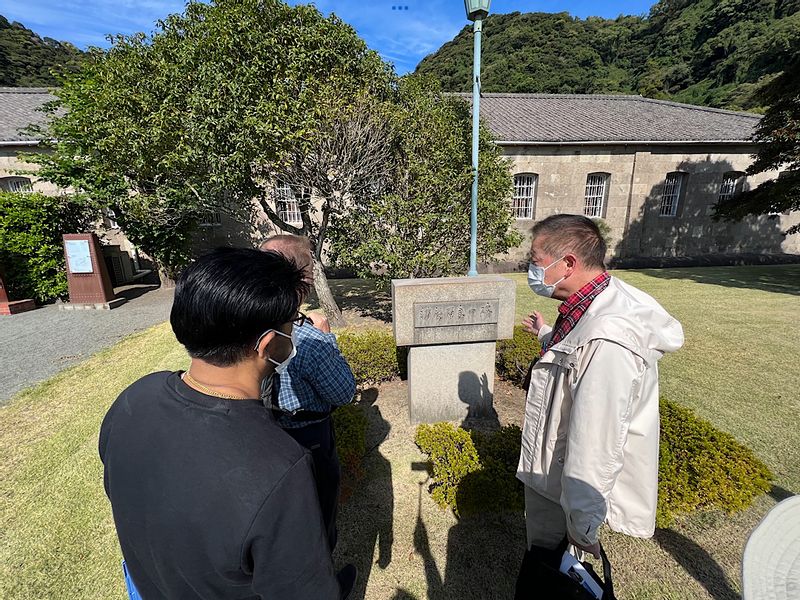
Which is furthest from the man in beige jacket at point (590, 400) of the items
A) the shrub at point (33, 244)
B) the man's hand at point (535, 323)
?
the shrub at point (33, 244)

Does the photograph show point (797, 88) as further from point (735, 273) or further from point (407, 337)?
point (407, 337)

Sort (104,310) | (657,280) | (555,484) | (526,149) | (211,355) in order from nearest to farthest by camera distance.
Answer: (211,355)
(555,484)
(104,310)
(657,280)
(526,149)

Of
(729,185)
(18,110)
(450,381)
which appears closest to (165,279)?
(18,110)

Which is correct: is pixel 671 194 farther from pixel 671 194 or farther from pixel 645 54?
pixel 645 54

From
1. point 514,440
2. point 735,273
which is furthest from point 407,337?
point 735,273

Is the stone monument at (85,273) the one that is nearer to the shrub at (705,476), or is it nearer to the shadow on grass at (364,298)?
the shadow on grass at (364,298)

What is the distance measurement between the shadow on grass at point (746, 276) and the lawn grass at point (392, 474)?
480cm

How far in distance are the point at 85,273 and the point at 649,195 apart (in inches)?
813

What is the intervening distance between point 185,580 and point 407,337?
116 inches

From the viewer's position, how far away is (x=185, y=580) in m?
0.92

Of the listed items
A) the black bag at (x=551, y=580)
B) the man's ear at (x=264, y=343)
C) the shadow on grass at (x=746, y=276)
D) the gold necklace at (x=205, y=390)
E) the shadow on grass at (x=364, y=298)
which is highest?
the man's ear at (x=264, y=343)

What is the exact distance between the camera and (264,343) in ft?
3.60

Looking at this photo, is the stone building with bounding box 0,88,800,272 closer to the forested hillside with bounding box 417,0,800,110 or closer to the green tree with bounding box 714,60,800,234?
the green tree with bounding box 714,60,800,234

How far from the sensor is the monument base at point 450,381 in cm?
397
